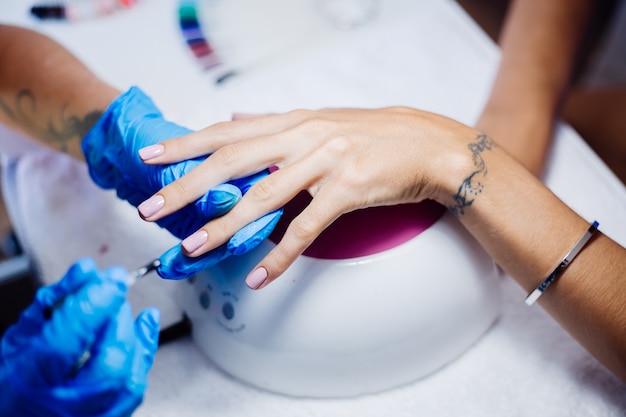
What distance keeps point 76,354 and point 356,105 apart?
786 mm

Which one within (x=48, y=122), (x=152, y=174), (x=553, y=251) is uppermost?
(x=553, y=251)

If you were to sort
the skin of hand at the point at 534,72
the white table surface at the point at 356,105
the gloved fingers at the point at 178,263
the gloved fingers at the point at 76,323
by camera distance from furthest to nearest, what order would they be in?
the skin of hand at the point at 534,72, the white table surface at the point at 356,105, the gloved fingers at the point at 178,263, the gloved fingers at the point at 76,323

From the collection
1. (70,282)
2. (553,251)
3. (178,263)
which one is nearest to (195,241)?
(178,263)

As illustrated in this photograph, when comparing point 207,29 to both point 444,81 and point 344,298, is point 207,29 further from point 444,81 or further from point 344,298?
point 344,298

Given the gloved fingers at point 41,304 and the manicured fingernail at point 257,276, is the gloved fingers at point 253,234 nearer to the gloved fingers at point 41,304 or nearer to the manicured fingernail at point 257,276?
the manicured fingernail at point 257,276

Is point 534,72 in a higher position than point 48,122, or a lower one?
higher

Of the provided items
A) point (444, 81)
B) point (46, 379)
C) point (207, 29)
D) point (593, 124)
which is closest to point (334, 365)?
point (46, 379)

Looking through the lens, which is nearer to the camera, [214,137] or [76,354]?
[76,354]

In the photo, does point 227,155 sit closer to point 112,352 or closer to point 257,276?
point 257,276

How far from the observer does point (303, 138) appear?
0.73 meters

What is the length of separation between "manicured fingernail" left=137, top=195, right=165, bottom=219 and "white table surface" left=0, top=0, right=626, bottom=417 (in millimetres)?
288

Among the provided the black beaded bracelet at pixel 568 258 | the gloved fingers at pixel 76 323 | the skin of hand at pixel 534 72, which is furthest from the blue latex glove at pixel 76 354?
the skin of hand at pixel 534 72

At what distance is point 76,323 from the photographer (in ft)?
1.81

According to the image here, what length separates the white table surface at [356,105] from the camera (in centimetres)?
80
